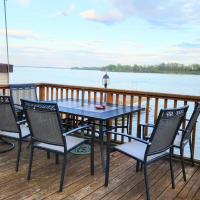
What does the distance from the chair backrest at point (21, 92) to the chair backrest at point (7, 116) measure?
116 centimetres

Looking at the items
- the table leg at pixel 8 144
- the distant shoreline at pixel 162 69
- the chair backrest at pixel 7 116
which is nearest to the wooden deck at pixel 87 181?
the table leg at pixel 8 144

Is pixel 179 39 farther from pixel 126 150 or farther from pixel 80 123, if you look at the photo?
pixel 126 150

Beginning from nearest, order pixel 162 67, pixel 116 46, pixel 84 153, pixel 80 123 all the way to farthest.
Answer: pixel 84 153
pixel 80 123
pixel 162 67
pixel 116 46

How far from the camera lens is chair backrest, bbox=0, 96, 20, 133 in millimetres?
3279

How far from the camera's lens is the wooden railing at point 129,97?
3846 millimetres

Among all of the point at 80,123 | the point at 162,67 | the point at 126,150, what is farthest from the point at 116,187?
the point at 162,67

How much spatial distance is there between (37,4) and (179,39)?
6.32 metres

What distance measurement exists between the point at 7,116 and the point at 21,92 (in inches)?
57.7

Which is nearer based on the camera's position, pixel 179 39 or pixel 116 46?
pixel 179 39

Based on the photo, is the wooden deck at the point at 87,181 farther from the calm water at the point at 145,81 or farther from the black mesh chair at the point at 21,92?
the calm water at the point at 145,81

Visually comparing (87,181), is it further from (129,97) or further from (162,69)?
(162,69)

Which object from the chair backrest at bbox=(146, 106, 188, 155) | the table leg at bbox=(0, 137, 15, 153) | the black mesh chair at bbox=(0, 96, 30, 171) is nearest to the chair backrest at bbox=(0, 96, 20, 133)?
the black mesh chair at bbox=(0, 96, 30, 171)

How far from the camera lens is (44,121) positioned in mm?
2742

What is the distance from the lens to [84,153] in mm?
3943
